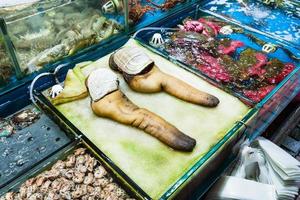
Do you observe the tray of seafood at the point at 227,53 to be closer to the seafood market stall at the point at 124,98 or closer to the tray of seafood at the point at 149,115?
the seafood market stall at the point at 124,98

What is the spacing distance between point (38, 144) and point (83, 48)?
0.83m

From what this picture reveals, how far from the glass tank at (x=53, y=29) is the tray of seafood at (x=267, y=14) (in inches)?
44.7

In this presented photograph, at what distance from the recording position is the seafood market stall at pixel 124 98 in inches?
55.1

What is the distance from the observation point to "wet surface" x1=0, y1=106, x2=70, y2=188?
4.59 ft

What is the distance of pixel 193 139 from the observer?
1.49 metres

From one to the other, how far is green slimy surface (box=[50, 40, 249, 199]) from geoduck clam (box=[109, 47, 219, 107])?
0.13 ft

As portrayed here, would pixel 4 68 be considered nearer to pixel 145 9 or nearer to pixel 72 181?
pixel 72 181

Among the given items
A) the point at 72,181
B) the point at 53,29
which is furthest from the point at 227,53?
the point at 72,181

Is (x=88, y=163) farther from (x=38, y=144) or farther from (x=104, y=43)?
(x=104, y=43)

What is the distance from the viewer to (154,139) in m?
1.53

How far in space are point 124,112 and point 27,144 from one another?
1.69 feet

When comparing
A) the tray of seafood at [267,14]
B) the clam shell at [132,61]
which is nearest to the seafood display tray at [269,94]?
the tray of seafood at [267,14]

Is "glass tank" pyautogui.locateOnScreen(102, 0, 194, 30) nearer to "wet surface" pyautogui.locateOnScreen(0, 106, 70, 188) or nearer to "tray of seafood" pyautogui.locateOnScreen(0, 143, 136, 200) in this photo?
"wet surface" pyautogui.locateOnScreen(0, 106, 70, 188)

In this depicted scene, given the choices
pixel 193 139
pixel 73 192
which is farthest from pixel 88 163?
pixel 193 139
